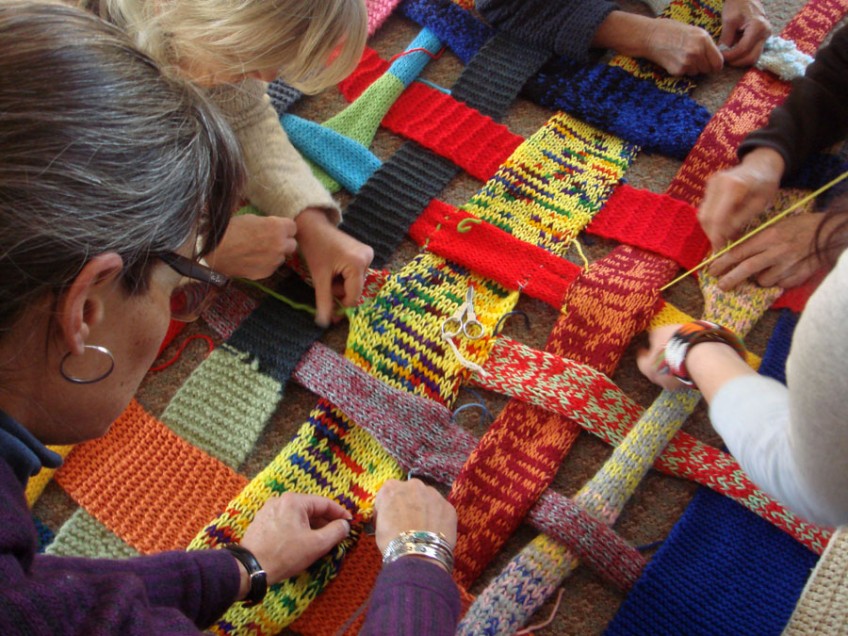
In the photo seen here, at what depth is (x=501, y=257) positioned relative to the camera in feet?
3.20

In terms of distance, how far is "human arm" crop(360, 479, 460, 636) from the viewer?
25.5 inches

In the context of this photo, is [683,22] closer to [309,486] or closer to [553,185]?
[553,185]

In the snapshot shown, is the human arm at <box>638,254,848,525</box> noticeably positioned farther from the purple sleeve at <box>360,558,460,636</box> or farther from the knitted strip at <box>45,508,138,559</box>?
the knitted strip at <box>45,508,138,559</box>

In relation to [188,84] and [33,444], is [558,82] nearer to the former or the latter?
[188,84]

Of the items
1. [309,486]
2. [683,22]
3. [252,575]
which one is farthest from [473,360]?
[683,22]

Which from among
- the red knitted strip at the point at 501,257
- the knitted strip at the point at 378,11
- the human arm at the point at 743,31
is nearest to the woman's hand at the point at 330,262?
the red knitted strip at the point at 501,257

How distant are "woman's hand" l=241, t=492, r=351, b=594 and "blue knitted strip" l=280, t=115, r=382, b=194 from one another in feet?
1.63

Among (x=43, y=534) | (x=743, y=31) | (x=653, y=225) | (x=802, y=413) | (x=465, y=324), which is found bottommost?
(x=43, y=534)

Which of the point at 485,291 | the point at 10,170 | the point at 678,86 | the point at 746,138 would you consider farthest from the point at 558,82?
the point at 10,170

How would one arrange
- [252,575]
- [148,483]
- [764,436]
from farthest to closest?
[148,483] < [252,575] < [764,436]

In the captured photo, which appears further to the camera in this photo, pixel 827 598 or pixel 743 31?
pixel 743 31

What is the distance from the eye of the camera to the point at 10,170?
1.51 ft

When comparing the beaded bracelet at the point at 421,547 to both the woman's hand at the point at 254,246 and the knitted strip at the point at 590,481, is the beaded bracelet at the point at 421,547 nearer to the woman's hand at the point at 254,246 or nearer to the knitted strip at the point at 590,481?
the knitted strip at the point at 590,481

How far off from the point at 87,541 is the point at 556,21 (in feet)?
3.41
